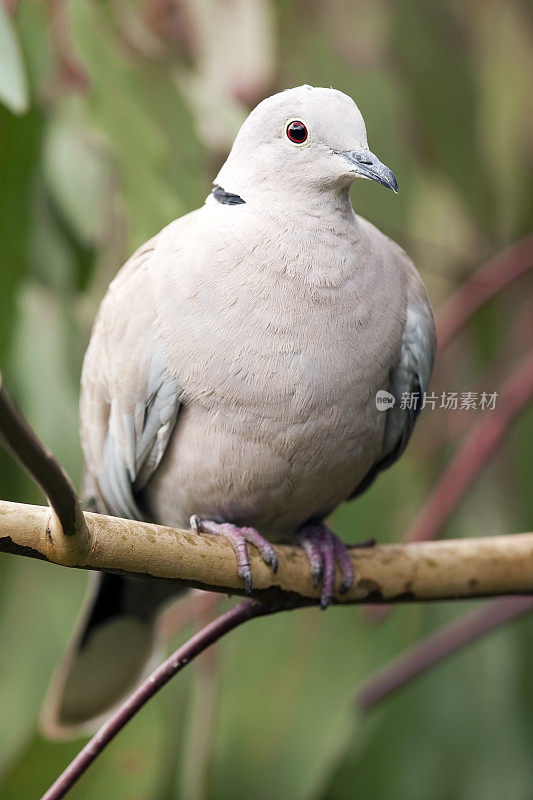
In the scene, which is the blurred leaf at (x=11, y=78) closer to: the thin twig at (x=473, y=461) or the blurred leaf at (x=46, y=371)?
the blurred leaf at (x=46, y=371)

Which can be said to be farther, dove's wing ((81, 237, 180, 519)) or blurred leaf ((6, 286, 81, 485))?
blurred leaf ((6, 286, 81, 485))

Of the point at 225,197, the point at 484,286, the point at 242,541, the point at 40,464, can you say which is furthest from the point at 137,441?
the point at 484,286

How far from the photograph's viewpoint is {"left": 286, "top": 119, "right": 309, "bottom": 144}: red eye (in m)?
1.50

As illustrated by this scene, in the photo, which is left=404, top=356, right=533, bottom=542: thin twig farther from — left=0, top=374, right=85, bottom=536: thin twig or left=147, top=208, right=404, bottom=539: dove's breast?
left=0, top=374, right=85, bottom=536: thin twig

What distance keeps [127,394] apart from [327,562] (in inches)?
15.9

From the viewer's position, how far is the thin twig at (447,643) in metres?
2.08

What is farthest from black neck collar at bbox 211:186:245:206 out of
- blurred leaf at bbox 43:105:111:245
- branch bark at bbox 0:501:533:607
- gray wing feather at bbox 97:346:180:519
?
branch bark at bbox 0:501:533:607

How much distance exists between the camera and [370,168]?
1430 millimetres

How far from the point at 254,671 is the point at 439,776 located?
1.90ft

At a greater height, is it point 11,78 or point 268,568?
point 11,78

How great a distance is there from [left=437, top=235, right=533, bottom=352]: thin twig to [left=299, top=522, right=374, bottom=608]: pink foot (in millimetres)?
592

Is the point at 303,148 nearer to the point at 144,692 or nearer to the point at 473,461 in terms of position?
the point at 144,692

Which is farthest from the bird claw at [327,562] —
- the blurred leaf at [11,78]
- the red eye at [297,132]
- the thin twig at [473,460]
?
the blurred leaf at [11,78]

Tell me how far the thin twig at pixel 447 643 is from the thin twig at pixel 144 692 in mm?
705
